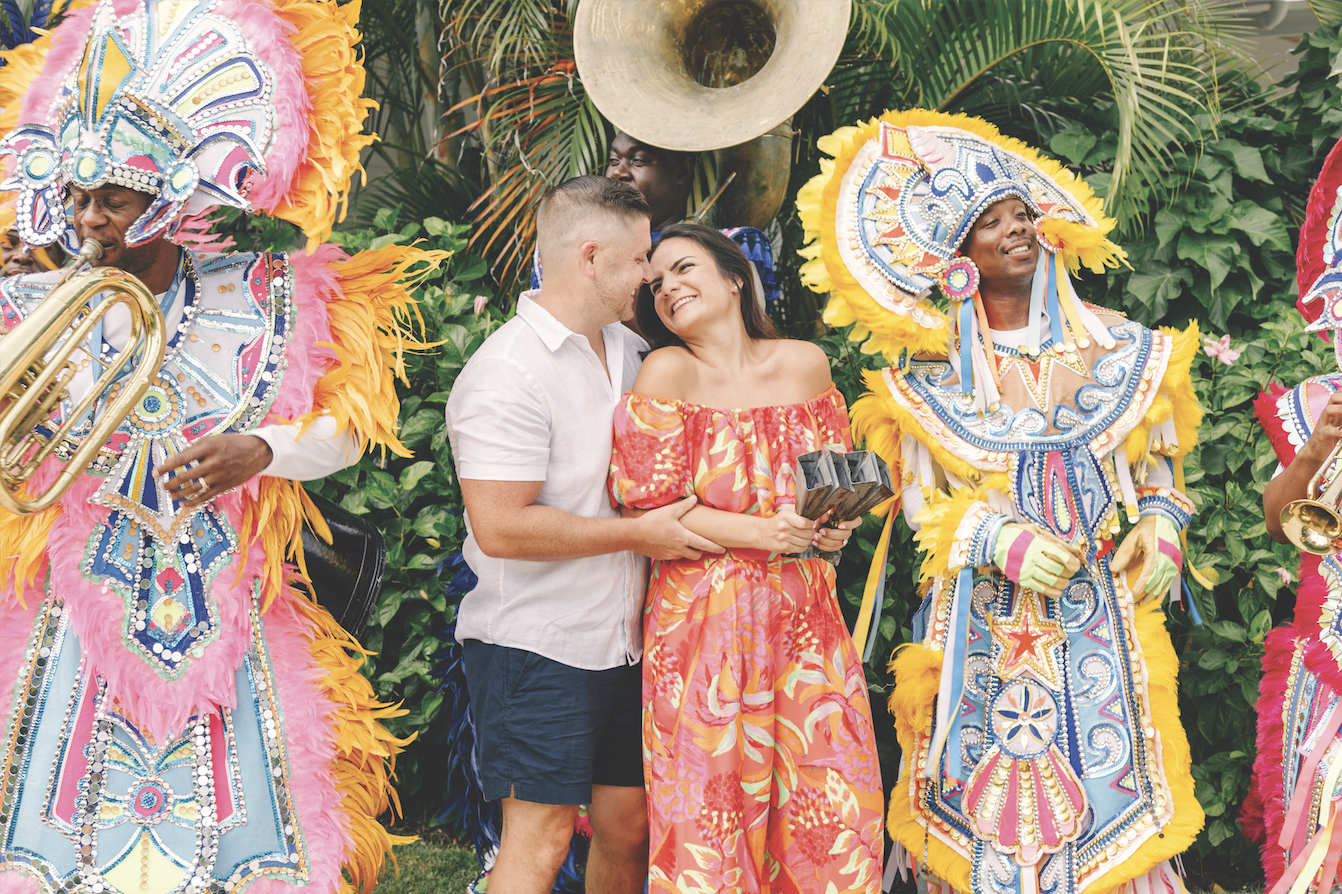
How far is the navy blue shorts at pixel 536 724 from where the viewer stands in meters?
2.94

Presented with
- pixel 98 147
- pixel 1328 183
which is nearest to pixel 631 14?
pixel 98 147

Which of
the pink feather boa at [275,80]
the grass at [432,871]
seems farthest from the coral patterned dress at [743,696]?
the grass at [432,871]

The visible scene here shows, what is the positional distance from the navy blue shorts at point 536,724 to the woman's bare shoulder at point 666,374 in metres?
0.70


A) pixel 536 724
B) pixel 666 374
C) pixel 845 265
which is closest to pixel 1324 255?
pixel 845 265

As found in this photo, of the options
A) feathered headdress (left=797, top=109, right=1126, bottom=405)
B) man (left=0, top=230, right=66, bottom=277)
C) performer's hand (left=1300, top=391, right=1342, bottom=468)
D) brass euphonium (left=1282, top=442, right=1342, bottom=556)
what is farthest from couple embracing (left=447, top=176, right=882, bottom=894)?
man (left=0, top=230, right=66, bottom=277)

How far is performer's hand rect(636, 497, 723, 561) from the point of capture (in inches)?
114

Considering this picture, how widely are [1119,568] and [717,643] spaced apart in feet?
3.55

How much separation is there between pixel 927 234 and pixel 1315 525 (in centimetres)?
118

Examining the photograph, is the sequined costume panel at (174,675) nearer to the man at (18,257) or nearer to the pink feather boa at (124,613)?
the pink feather boa at (124,613)

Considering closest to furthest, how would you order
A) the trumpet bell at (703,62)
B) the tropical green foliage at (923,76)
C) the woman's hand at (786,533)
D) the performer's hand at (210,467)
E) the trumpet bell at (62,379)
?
the trumpet bell at (62,379)
the performer's hand at (210,467)
the woman's hand at (786,533)
the trumpet bell at (703,62)
the tropical green foliage at (923,76)

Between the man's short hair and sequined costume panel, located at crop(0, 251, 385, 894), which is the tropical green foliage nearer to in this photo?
the man's short hair

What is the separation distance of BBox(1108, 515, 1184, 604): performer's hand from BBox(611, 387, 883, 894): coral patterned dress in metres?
0.80

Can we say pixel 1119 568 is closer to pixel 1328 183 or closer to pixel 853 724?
pixel 853 724

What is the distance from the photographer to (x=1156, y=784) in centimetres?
307
